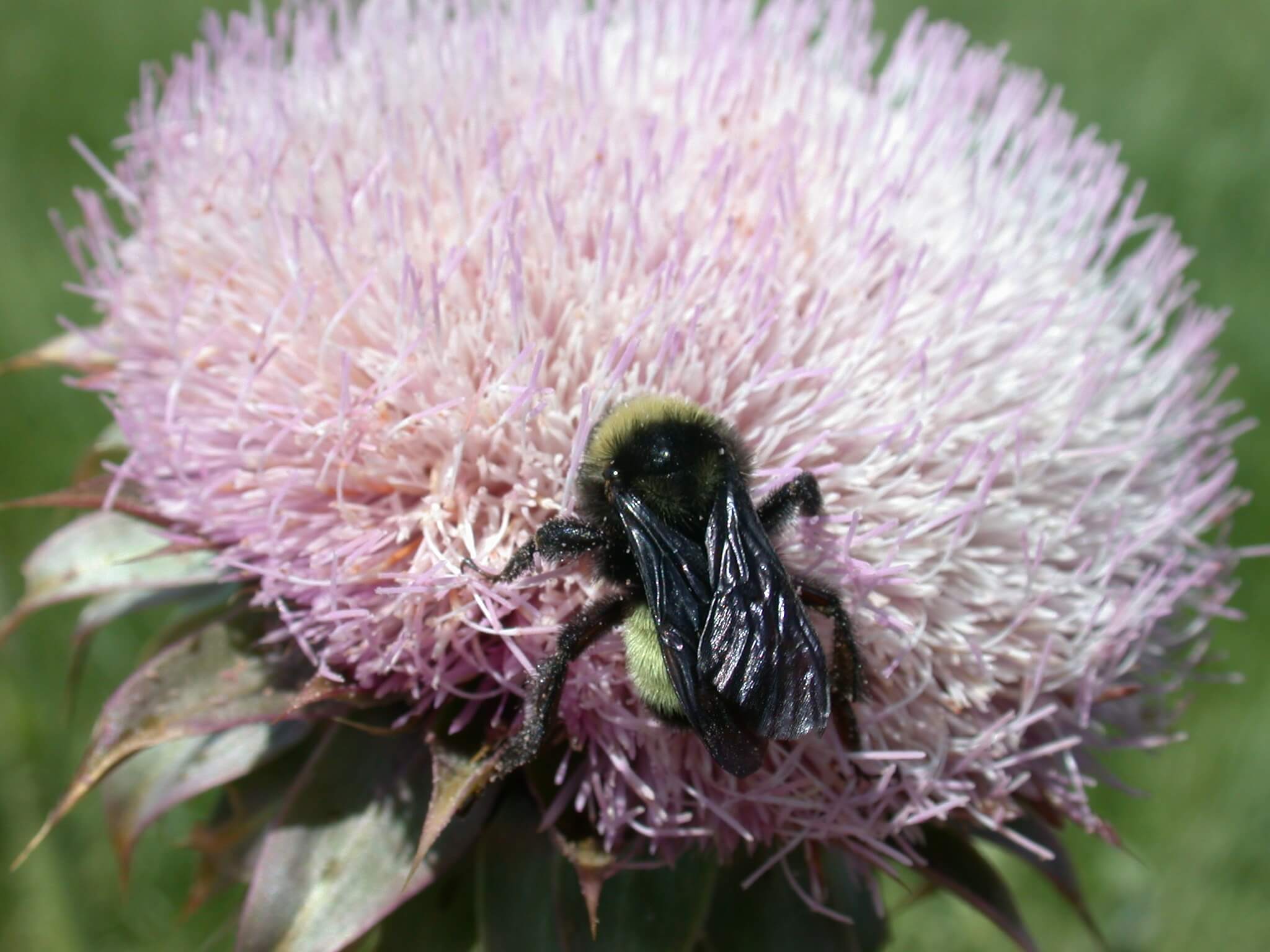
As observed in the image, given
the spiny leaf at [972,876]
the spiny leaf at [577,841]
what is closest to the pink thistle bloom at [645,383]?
the spiny leaf at [577,841]

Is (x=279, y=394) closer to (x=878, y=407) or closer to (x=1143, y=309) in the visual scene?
(x=878, y=407)

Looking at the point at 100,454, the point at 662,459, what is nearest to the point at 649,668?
the point at 662,459

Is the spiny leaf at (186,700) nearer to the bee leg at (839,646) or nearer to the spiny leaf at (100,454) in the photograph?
the spiny leaf at (100,454)

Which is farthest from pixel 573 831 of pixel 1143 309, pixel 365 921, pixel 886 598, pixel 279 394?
pixel 1143 309

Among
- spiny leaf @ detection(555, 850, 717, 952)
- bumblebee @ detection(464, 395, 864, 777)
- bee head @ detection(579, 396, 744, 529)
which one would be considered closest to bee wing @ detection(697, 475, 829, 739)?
bumblebee @ detection(464, 395, 864, 777)

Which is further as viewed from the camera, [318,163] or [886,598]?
[318,163]

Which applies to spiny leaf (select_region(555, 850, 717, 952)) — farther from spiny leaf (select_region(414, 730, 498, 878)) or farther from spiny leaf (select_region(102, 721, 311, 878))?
spiny leaf (select_region(102, 721, 311, 878))
